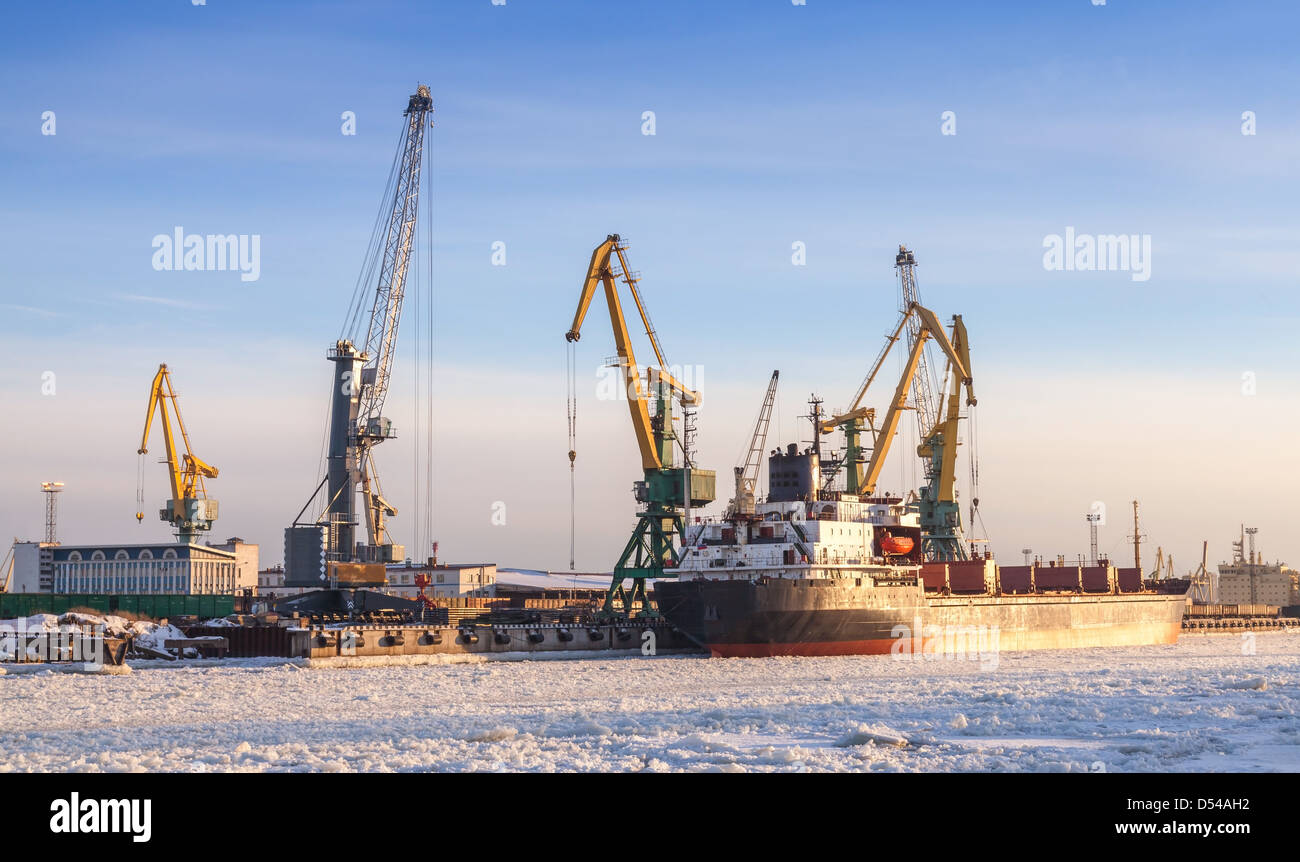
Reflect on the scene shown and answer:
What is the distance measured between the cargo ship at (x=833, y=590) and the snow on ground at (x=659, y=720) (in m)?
10.1

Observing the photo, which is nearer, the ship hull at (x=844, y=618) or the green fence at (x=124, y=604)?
the ship hull at (x=844, y=618)

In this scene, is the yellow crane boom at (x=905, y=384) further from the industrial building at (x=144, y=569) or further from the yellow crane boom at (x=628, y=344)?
the industrial building at (x=144, y=569)

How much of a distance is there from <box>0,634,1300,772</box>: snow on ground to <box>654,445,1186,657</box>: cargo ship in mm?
10137

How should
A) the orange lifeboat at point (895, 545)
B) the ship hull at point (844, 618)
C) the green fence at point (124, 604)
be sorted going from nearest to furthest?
the ship hull at point (844, 618) < the orange lifeboat at point (895, 545) < the green fence at point (124, 604)

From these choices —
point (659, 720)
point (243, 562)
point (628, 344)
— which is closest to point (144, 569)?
point (243, 562)

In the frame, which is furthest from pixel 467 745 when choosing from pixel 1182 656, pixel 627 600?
pixel 627 600

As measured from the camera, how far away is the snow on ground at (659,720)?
955 inches

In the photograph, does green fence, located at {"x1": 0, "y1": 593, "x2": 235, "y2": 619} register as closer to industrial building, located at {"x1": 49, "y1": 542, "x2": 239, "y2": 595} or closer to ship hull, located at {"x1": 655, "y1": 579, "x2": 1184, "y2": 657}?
industrial building, located at {"x1": 49, "y1": 542, "x2": 239, "y2": 595}

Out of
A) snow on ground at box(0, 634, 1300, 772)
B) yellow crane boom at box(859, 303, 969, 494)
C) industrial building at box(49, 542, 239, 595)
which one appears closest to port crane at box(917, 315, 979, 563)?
yellow crane boom at box(859, 303, 969, 494)

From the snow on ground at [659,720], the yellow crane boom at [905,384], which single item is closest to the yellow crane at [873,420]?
the yellow crane boom at [905,384]

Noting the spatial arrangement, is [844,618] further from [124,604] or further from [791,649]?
[124,604]

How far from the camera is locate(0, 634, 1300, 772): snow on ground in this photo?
2425 cm

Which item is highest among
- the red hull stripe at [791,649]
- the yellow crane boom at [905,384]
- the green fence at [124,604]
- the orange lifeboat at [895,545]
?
the yellow crane boom at [905,384]
